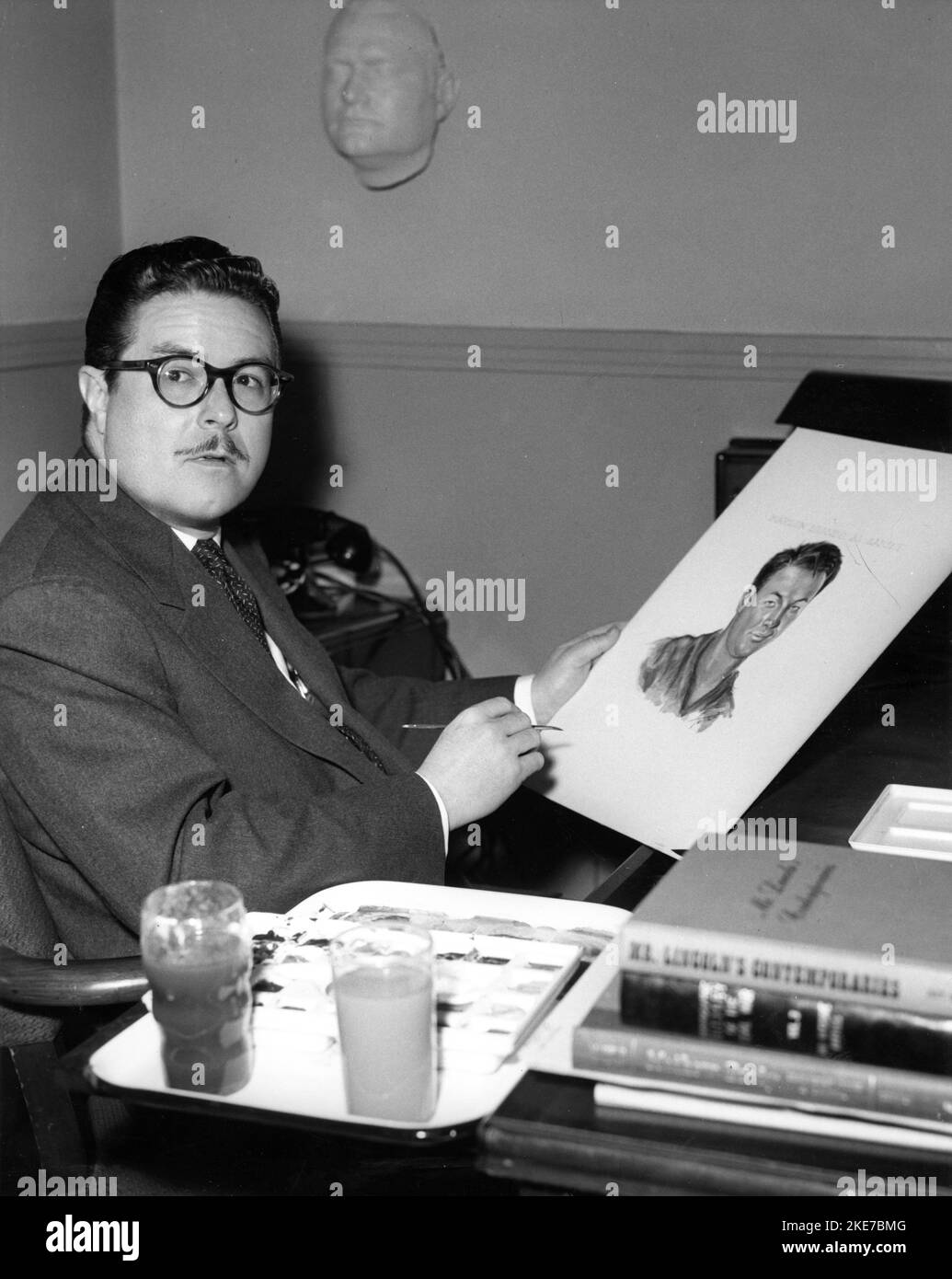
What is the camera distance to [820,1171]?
740 mm

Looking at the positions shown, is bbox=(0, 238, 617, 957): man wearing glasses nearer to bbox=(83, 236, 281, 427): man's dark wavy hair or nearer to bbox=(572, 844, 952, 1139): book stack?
bbox=(83, 236, 281, 427): man's dark wavy hair

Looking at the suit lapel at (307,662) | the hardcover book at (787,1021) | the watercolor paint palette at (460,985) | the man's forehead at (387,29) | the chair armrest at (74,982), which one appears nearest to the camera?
the hardcover book at (787,1021)

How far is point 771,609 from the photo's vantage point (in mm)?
1540

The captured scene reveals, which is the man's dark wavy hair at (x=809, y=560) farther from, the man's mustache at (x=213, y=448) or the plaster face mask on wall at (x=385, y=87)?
the plaster face mask on wall at (x=385, y=87)

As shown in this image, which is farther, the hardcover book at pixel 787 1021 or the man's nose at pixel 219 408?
the man's nose at pixel 219 408

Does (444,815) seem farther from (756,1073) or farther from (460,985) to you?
(756,1073)

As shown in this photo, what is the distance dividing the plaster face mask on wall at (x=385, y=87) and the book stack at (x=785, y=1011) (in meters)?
2.05

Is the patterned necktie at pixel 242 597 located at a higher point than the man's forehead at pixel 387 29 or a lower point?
lower

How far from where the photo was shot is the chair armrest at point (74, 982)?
115cm

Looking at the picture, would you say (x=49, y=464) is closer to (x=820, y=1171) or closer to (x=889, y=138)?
(x=889, y=138)

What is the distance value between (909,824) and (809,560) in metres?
0.39

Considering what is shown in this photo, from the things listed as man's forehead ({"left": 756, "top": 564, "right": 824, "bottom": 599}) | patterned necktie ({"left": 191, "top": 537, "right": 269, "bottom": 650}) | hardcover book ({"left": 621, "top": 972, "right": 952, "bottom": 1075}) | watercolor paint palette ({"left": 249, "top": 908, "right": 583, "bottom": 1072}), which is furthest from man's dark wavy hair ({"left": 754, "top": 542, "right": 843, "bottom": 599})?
hardcover book ({"left": 621, "top": 972, "right": 952, "bottom": 1075})

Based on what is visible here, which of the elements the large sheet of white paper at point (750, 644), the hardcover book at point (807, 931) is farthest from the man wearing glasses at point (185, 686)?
the hardcover book at point (807, 931)

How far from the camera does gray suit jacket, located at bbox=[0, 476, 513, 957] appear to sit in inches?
48.3
